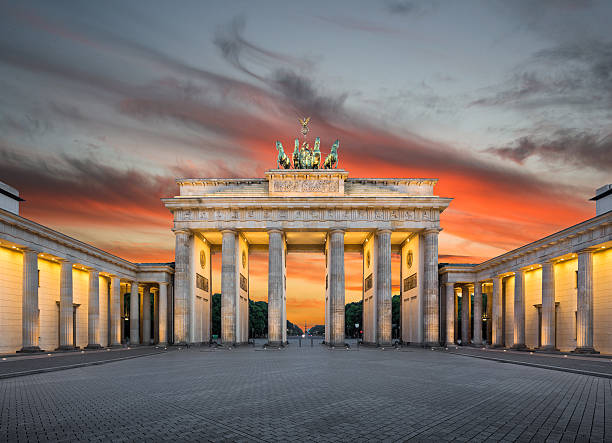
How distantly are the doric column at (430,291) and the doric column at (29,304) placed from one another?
35.9 meters

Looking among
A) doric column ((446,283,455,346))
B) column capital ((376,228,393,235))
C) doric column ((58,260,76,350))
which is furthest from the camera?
doric column ((446,283,455,346))

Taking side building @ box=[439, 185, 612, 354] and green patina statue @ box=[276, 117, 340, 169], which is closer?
side building @ box=[439, 185, 612, 354]

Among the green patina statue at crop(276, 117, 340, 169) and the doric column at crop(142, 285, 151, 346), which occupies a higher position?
the green patina statue at crop(276, 117, 340, 169)

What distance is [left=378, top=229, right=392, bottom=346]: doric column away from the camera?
48938 millimetres

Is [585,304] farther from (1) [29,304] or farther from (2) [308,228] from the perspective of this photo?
(1) [29,304]

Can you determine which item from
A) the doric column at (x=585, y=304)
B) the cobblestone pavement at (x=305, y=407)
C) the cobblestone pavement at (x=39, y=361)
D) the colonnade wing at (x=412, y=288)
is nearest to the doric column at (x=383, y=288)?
the colonnade wing at (x=412, y=288)

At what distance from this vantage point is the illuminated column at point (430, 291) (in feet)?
161

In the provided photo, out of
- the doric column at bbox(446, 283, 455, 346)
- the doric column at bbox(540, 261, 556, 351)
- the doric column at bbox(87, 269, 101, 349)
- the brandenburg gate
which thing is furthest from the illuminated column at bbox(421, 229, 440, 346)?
the doric column at bbox(87, 269, 101, 349)

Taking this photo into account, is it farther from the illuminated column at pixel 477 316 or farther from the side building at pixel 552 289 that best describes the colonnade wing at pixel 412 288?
the illuminated column at pixel 477 316

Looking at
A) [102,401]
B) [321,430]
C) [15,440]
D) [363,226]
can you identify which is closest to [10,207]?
[363,226]

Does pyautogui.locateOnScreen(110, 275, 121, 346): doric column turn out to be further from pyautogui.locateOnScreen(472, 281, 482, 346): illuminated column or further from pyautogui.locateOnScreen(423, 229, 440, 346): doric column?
pyautogui.locateOnScreen(472, 281, 482, 346): illuminated column

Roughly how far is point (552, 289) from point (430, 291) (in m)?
13.7

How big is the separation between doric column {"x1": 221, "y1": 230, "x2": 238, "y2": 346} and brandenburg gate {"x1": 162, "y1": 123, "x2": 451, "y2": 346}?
11 centimetres

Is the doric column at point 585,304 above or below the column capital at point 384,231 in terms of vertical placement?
below
